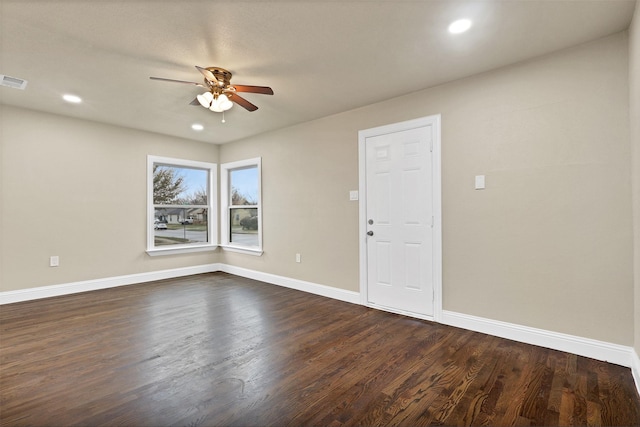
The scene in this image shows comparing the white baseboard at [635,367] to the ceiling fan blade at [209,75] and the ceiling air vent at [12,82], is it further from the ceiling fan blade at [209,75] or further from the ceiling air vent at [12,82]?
the ceiling air vent at [12,82]

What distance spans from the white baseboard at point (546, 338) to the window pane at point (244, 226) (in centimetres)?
354

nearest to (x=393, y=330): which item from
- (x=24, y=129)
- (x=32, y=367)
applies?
(x=32, y=367)

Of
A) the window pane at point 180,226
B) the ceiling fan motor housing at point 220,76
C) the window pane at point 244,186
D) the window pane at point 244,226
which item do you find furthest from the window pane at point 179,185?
the ceiling fan motor housing at point 220,76

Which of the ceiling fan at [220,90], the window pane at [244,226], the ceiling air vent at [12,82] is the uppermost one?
the ceiling air vent at [12,82]

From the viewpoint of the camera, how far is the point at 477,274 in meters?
2.98

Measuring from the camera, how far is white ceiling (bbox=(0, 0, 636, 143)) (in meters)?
2.03

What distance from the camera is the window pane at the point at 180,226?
5.36m

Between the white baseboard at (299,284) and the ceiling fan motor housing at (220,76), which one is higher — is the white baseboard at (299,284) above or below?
below

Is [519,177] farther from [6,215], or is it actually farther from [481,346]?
[6,215]

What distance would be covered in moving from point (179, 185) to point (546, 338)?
5713mm

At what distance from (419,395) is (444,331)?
→ 1206 mm

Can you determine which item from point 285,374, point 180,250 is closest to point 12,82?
point 180,250

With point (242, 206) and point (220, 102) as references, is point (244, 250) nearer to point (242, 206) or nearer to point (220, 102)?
point (242, 206)

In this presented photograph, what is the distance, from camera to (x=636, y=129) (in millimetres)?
2033
